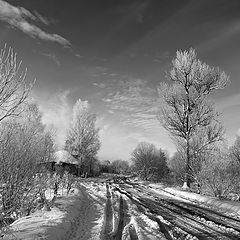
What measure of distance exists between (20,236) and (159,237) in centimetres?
382

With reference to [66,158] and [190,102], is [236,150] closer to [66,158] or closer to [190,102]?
[190,102]

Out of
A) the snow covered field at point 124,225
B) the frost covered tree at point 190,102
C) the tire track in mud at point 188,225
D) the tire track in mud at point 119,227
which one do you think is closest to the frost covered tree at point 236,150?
the frost covered tree at point 190,102

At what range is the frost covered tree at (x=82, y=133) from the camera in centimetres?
4759

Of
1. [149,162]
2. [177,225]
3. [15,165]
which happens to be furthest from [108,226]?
[149,162]

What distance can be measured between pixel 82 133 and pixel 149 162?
→ 1930cm

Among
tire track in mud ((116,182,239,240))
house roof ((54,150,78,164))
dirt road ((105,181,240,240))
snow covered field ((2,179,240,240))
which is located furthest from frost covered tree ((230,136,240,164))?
house roof ((54,150,78,164))

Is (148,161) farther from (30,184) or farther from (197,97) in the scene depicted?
(30,184)

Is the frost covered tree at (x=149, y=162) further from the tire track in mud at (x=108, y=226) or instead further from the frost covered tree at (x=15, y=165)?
the frost covered tree at (x=15, y=165)

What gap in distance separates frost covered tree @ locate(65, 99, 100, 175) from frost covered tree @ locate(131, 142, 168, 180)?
15.7 m

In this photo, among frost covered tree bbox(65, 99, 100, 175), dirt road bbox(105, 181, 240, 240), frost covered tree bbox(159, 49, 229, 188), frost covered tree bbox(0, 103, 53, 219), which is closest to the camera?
dirt road bbox(105, 181, 240, 240)

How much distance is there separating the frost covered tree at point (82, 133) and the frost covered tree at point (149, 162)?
15.7 m

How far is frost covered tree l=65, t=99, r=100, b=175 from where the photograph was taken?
47594 mm

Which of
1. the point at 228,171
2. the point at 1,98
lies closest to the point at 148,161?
the point at 228,171

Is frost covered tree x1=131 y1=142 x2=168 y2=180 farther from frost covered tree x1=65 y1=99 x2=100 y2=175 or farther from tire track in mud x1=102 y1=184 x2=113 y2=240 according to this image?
tire track in mud x1=102 y1=184 x2=113 y2=240
